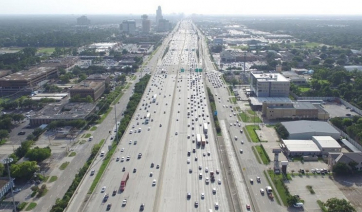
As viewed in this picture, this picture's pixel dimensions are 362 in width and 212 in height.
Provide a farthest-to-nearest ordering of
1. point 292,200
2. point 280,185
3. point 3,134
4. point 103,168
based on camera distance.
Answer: point 3,134 → point 103,168 → point 280,185 → point 292,200

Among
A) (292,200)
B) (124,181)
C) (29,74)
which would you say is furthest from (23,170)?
(29,74)

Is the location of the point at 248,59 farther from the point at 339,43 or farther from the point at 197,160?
the point at 197,160

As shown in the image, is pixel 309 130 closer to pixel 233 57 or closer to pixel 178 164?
pixel 178 164

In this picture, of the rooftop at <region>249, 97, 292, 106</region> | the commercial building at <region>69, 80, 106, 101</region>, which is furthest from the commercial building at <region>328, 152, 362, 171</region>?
the commercial building at <region>69, 80, 106, 101</region>

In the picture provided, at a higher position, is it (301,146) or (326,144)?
(326,144)

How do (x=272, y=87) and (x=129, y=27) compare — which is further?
(x=129, y=27)

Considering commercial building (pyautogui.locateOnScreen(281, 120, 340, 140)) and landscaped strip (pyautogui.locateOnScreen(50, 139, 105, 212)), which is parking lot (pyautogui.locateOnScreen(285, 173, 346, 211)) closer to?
commercial building (pyautogui.locateOnScreen(281, 120, 340, 140))

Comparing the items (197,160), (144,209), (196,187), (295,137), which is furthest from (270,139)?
(144,209)

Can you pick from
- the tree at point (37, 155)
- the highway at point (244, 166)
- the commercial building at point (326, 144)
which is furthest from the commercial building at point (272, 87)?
the tree at point (37, 155)
